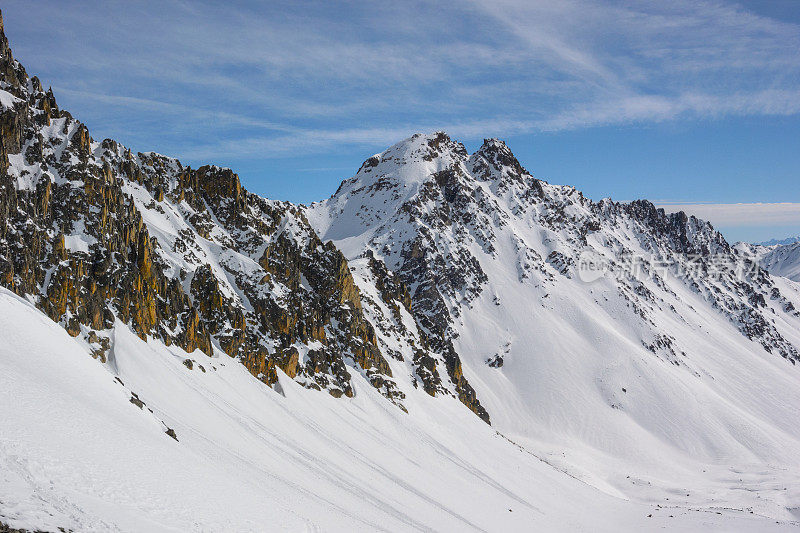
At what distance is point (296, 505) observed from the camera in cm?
2930

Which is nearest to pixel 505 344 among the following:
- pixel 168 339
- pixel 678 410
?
pixel 678 410

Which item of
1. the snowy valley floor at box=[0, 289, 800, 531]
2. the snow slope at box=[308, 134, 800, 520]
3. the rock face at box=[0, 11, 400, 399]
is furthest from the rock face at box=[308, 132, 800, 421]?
the snowy valley floor at box=[0, 289, 800, 531]

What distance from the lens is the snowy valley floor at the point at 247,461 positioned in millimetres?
18484

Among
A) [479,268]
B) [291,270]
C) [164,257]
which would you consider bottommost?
[164,257]

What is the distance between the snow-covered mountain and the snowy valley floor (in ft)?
0.65

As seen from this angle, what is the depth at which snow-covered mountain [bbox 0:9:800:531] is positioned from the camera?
24.2 metres

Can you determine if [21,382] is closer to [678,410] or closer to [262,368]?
[262,368]

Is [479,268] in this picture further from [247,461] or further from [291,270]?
[247,461]

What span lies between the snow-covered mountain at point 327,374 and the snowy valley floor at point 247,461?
7.7 inches

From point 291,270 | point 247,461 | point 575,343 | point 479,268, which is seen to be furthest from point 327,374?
point 479,268

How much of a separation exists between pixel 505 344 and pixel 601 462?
125 feet

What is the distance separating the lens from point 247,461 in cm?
3644

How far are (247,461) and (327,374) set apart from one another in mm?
34464

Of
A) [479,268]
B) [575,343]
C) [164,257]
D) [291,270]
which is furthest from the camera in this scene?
[479,268]
